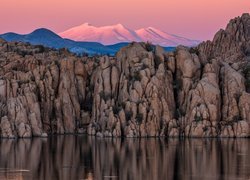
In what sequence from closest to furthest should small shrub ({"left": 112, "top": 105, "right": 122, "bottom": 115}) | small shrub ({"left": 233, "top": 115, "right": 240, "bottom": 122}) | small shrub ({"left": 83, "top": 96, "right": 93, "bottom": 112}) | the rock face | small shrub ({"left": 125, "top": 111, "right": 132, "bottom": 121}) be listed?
the rock face
small shrub ({"left": 233, "top": 115, "right": 240, "bottom": 122})
small shrub ({"left": 125, "top": 111, "right": 132, "bottom": 121})
small shrub ({"left": 112, "top": 105, "right": 122, "bottom": 115})
small shrub ({"left": 83, "top": 96, "right": 93, "bottom": 112})

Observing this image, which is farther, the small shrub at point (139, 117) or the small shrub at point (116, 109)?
the small shrub at point (116, 109)

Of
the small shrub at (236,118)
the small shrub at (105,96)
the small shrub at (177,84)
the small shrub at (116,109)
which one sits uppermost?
the small shrub at (177,84)

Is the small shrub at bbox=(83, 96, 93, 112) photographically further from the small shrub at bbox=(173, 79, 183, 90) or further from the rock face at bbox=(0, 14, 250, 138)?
the small shrub at bbox=(173, 79, 183, 90)

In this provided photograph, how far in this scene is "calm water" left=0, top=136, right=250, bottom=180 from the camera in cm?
8056

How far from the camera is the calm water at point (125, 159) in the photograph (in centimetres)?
8056

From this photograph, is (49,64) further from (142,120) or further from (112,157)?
(112,157)

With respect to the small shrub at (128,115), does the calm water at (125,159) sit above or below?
below

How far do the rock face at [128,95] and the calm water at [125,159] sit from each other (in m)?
8.79

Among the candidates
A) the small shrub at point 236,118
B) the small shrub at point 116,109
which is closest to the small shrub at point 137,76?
the small shrub at point 116,109

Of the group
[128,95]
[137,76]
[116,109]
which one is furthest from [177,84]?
[116,109]

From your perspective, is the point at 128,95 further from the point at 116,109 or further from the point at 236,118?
the point at 236,118

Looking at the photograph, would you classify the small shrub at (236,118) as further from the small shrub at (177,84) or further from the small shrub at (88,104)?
the small shrub at (88,104)

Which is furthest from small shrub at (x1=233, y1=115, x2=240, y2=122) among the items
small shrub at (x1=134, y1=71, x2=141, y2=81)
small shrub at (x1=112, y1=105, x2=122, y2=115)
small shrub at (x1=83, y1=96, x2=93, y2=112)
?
small shrub at (x1=83, y1=96, x2=93, y2=112)

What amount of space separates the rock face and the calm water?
879cm
